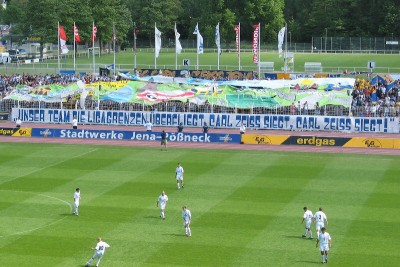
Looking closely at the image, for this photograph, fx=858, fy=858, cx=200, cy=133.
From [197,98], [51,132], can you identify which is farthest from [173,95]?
[51,132]

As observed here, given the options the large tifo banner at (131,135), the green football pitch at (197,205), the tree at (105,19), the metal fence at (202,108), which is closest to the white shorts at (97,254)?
the green football pitch at (197,205)

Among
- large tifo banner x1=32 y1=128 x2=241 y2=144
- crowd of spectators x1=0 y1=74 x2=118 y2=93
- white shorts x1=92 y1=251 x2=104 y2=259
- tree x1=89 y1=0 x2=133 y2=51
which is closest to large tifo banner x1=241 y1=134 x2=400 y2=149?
large tifo banner x1=32 y1=128 x2=241 y2=144

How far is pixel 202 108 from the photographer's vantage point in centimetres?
7912

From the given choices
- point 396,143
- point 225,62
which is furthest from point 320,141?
point 225,62

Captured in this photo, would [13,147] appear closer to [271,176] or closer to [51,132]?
[51,132]

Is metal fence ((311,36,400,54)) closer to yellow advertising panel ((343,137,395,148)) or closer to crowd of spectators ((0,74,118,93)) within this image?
crowd of spectators ((0,74,118,93))

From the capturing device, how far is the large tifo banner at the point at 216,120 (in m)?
73.2

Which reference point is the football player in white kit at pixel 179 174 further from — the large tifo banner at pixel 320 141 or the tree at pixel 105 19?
the tree at pixel 105 19

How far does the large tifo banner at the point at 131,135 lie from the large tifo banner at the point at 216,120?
21.7ft

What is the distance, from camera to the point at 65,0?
131m

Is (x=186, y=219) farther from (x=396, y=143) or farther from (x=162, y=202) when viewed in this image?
(x=396, y=143)

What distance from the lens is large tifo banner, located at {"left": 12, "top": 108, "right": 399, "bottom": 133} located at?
240ft

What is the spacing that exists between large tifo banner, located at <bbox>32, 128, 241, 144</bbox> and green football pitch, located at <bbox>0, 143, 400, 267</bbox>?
12.4ft

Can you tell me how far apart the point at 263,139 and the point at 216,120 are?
30.9 ft
